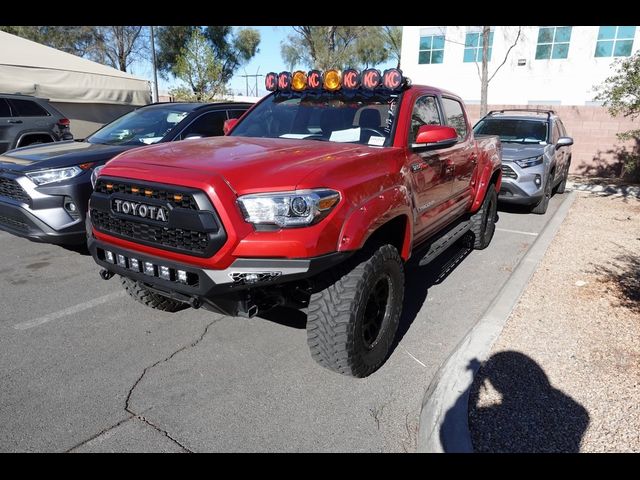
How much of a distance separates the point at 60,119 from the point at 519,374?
1008 cm

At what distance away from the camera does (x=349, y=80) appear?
144 inches

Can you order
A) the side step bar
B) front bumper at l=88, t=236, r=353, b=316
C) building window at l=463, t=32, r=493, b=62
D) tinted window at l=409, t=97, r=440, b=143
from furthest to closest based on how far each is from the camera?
building window at l=463, t=32, r=493, b=62 → the side step bar → tinted window at l=409, t=97, r=440, b=143 → front bumper at l=88, t=236, r=353, b=316

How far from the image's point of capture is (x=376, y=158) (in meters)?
3.02

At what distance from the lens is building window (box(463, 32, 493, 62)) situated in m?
25.0

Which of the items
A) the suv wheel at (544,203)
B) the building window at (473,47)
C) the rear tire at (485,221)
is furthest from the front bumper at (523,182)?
the building window at (473,47)

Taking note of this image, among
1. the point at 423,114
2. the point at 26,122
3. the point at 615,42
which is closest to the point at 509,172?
the point at 423,114

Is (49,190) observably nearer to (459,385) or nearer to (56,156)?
(56,156)

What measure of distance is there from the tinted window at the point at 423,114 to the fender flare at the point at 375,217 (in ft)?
2.18

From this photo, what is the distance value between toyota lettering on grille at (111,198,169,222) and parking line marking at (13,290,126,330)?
160 cm

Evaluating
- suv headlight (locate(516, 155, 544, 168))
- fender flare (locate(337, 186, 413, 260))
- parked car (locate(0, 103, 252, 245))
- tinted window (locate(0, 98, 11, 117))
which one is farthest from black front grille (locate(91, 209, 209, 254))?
tinted window (locate(0, 98, 11, 117))

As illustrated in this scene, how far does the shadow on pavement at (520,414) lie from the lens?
2438 mm

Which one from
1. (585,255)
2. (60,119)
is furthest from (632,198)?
(60,119)

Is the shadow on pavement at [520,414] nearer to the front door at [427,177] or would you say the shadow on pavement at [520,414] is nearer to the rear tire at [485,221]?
the front door at [427,177]

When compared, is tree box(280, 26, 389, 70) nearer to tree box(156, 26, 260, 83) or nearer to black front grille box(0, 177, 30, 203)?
tree box(156, 26, 260, 83)
